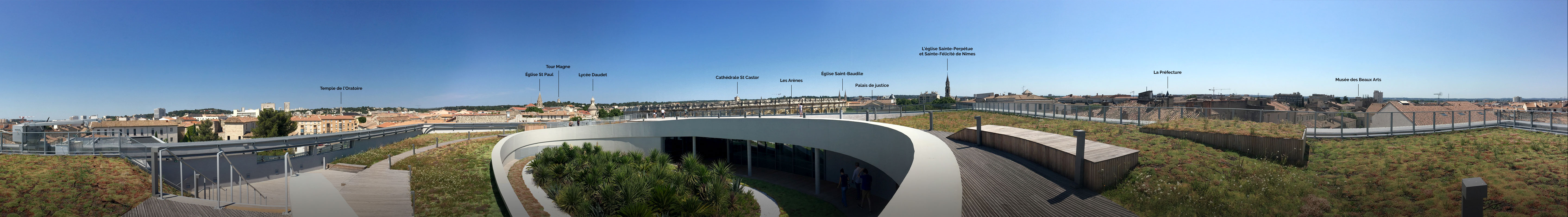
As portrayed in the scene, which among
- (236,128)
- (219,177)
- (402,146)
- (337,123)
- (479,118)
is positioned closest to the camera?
(219,177)

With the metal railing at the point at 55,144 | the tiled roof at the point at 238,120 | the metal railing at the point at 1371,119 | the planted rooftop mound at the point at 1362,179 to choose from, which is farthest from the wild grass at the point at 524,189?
the tiled roof at the point at 238,120

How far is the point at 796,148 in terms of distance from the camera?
21.5 metres

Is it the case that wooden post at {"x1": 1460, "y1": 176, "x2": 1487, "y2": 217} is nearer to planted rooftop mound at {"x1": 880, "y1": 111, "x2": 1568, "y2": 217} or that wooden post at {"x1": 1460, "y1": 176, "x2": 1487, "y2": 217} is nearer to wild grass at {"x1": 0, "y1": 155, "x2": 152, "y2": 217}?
planted rooftop mound at {"x1": 880, "y1": 111, "x2": 1568, "y2": 217}

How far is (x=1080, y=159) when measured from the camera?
22.5 feet

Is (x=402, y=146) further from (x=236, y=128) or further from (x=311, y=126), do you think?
(x=311, y=126)

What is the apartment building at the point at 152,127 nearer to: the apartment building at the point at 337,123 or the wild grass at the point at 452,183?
the apartment building at the point at 337,123

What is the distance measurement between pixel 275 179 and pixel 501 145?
247 inches

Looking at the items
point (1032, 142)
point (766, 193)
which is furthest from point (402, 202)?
point (1032, 142)

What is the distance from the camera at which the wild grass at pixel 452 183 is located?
1034 cm

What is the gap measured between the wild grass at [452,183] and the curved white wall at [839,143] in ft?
1.85

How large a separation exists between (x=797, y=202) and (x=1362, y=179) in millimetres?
12789

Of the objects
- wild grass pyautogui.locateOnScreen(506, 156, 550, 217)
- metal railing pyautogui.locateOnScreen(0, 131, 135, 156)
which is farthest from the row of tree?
wild grass pyautogui.locateOnScreen(506, 156, 550, 217)

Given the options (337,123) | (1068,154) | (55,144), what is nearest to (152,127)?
(337,123)

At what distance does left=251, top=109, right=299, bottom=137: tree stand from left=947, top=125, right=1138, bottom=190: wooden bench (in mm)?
48706
